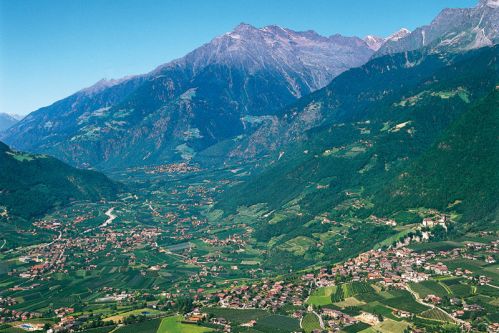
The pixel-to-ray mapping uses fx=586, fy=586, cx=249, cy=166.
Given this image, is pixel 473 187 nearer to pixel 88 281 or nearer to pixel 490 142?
pixel 490 142

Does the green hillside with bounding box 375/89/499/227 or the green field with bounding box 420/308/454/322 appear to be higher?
the green hillside with bounding box 375/89/499/227

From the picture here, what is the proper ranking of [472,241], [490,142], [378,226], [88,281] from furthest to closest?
1. [490,142]
2. [378,226]
3. [88,281]
4. [472,241]

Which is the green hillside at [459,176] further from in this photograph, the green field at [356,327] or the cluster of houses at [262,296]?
the green field at [356,327]

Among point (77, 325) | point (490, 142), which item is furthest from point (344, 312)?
point (490, 142)

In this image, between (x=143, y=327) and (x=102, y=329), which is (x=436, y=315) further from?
(x=102, y=329)

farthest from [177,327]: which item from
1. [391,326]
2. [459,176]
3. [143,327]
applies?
[459,176]

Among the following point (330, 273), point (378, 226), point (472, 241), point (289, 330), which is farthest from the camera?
point (378, 226)

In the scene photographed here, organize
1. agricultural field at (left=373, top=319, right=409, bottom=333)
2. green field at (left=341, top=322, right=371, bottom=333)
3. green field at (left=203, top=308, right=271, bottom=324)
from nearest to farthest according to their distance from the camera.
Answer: agricultural field at (left=373, top=319, right=409, bottom=333) < green field at (left=341, top=322, right=371, bottom=333) < green field at (left=203, top=308, right=271, bottom=324)

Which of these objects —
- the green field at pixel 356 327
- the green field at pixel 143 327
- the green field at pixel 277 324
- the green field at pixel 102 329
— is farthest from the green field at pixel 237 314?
the green field at pixel 102 329

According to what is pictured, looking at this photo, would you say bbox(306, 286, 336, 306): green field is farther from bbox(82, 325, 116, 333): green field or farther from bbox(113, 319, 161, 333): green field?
bbox(82, 325, 116, 333): green field

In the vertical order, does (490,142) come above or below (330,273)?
above

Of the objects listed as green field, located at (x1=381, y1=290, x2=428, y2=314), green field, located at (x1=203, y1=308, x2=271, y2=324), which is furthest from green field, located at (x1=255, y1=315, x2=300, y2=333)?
green field, located at (x1=381, y1=290, x2=428, y2=314)
